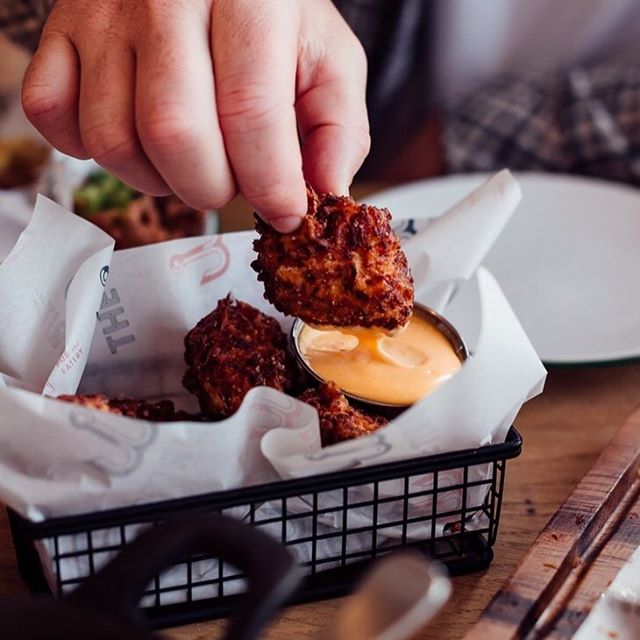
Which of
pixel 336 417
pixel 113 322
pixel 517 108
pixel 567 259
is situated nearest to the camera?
pixel 336 417

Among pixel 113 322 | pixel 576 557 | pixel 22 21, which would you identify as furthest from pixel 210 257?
pixel 22 21

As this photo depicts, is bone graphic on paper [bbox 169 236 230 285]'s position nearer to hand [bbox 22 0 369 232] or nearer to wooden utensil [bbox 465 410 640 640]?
hand [bbox 22 0 369 232]

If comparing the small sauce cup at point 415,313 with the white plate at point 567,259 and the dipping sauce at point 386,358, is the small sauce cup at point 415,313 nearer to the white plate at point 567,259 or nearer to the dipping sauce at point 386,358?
the dipping sauce at point 386,358

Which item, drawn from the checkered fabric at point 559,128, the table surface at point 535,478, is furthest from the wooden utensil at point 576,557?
the checkered fabric at point 559,128

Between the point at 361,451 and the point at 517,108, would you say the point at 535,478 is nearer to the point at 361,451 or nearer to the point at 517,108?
the point at 361,451

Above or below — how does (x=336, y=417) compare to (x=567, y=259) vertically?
above

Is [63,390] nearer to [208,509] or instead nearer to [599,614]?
[208,509]

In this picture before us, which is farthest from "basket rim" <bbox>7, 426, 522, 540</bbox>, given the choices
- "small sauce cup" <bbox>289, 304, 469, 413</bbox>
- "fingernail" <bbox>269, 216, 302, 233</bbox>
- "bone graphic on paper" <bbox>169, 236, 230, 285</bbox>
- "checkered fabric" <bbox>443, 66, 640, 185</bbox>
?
"checkered fabric" <bbox>443, 66, 640, 185</bbox>
